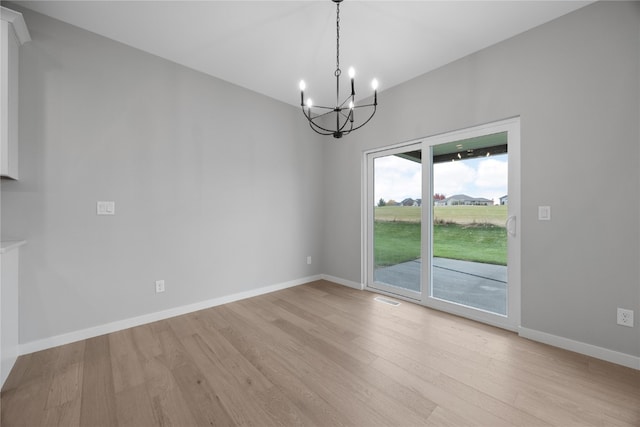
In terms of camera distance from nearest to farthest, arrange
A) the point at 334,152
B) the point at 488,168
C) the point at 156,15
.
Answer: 1. the point at 156,15
2. the point at 488,168
3. the point at 334,152

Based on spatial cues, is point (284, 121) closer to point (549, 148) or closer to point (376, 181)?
point (376, 181)

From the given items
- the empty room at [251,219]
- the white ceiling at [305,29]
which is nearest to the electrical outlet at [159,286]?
the empty room at [251,219]

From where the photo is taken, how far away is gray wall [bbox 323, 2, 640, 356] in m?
1.91

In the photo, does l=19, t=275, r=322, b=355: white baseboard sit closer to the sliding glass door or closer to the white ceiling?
the sliding glass door

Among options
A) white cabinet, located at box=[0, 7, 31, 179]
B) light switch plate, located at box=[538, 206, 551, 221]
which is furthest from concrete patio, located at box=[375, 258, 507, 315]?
white cabinet, located at box=[0, 7, 31, 179]

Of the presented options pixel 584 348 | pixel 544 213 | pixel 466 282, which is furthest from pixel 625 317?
pixel 466 282

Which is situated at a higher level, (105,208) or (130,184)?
(130,184)

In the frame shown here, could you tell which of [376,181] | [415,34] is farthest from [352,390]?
[415,34]

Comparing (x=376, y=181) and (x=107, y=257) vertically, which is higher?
(x=376, y=181)

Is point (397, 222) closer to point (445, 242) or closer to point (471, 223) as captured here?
point (445, 242)

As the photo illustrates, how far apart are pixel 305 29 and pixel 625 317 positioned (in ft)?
11.5

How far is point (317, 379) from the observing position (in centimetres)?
178

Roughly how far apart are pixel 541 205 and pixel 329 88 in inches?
107

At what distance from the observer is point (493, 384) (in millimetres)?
1721
